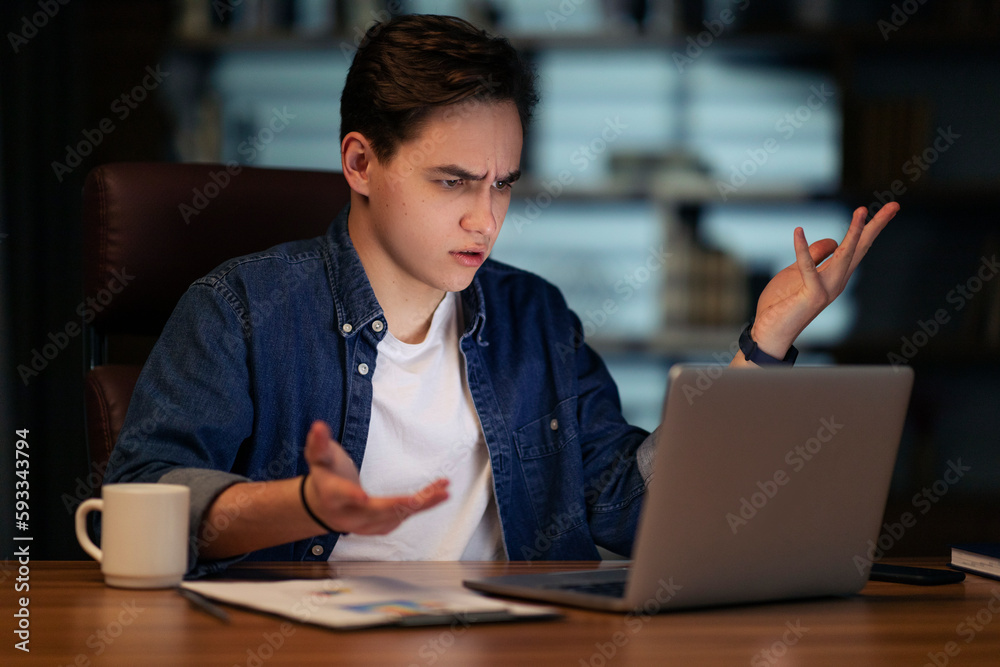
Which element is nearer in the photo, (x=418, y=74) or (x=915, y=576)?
(x=915, y=576)

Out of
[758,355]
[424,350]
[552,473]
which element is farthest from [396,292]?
[758,355]

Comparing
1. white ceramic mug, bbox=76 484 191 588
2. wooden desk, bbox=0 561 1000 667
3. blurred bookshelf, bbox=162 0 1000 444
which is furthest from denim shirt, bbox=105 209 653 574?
blurred bookshelf, bbox=162 0 1000 444

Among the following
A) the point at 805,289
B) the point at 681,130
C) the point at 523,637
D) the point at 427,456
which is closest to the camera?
the point at 523,637

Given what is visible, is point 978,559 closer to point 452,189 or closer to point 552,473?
point 552,473

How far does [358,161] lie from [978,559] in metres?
0.87

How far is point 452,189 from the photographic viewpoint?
50.3 inches

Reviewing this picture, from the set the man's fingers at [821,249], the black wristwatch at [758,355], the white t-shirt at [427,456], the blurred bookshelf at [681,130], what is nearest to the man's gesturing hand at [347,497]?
the white t-shirt at [427,456]

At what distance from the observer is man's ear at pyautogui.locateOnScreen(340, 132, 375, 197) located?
1.35 metres

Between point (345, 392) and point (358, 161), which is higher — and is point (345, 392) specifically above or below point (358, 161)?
below

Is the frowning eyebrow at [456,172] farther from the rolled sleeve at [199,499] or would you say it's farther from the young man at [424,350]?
the rolled sleeve at [199,499]

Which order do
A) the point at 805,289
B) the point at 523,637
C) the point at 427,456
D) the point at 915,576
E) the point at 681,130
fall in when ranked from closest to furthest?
the point at 523,637 → the point at 915,576 → the point at 805,289 → the point at 427,456 → the point at 681,130

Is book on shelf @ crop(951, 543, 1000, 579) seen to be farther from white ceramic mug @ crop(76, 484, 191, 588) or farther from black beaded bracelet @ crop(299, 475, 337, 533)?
white ceramic mug @ crop(76, 484, 191, 588)

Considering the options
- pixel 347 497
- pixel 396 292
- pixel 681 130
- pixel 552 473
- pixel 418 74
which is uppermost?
pixel 681 130

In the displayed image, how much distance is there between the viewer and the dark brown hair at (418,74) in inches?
50.6
